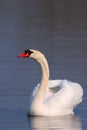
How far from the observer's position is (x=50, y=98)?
A: 43.8 feet

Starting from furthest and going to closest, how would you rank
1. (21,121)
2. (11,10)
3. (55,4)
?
(55,4) → (11,10) → (21,121)

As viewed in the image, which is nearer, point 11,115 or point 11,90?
point 11,115

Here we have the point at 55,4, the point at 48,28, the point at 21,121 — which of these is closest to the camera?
the point at 21,121

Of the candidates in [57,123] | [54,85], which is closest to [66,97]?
[54,85]

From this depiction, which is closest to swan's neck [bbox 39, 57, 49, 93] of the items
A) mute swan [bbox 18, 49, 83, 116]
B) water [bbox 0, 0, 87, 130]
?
mute swan [bbox 18, 49, 83, 116]

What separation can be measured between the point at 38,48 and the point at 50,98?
279 inches

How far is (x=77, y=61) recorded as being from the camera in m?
18.4

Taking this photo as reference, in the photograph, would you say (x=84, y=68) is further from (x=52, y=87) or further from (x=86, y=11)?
(x=86, y=11)

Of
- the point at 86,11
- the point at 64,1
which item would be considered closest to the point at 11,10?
the point at 86,11

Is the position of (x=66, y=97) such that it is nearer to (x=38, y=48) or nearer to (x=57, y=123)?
(x=57, y=123)

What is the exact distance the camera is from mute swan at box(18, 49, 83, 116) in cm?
1307

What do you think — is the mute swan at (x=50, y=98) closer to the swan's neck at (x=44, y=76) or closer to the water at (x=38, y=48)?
the swan's neck at (x=44, y=76)

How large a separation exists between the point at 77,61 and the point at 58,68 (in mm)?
1185

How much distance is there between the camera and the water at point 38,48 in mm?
12703
